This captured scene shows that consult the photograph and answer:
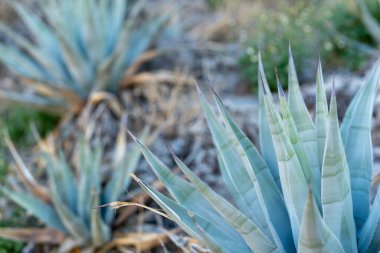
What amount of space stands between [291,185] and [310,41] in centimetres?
293

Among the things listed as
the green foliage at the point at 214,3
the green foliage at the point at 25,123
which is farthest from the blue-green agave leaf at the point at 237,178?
the green foliage at the point at 214,3

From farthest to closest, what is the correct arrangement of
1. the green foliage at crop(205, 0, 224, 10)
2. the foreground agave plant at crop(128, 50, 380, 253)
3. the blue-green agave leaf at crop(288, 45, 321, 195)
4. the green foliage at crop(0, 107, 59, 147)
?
the green foliage at crop(205, 0, 224, 10)
the green foliage at crop(0, 107, 59, 147)
the blue-green agave leaf at crop(288, 45, 321, 195)
the foreground agave plant at crop(128, 50, 380, 253)

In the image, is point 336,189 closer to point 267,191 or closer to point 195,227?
point 267,191

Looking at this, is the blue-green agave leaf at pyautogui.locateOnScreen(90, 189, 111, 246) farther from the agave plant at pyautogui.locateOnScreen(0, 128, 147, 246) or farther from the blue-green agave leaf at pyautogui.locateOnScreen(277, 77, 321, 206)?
the blue-green agave leaf at pyautogui.locateOnScreen(277, 77, 321, 206)

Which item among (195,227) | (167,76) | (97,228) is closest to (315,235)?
(195,227)

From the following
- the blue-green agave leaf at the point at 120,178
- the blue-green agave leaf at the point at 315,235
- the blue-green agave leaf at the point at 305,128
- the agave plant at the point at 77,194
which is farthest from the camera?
the blue-green agave leaf at the point at 120,178

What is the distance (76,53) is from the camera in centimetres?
388

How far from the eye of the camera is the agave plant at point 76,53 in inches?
153

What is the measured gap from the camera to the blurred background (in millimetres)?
3486

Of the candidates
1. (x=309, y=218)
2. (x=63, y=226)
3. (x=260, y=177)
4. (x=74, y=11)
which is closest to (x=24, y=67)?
(x=74, y=11)

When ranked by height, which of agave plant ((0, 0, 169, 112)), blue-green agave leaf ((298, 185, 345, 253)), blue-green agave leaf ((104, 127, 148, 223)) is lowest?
blue-green agave leaf ((104, 127, 148, 223))

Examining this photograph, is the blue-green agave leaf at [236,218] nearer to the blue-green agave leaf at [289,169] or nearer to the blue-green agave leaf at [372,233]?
the blue-green agave leaf at [289,169]

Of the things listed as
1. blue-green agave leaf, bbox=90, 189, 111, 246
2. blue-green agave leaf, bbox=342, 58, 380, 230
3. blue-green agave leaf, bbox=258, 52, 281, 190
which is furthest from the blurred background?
blue-green agave leaf, bbox=342, 58, 380, 230

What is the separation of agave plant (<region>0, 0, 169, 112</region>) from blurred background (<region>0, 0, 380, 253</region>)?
0.01 metres
